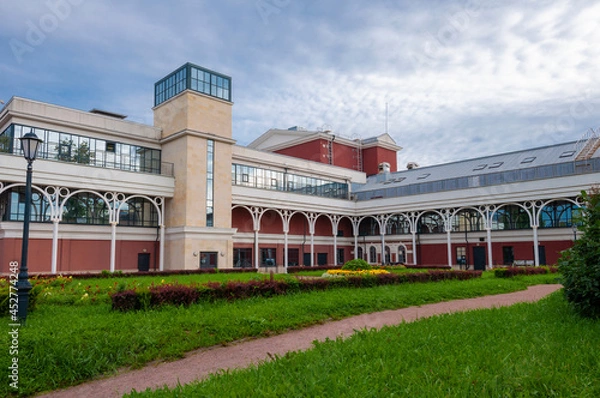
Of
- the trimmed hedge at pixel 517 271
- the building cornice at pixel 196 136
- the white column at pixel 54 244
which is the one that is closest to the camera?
the trimmed hedge at pixel 517 271

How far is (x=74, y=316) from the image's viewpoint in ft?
29.7

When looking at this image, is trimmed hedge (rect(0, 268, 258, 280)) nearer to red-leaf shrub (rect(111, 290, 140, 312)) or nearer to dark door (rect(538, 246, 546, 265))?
red-leaf shrub (rect(111, 290, 140, 312))

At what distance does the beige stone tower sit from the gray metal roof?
1649cm

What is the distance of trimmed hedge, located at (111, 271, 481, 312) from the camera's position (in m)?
9.66

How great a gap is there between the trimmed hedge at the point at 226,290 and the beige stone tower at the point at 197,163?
1547 cm

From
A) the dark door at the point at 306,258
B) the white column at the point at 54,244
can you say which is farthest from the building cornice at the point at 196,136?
the dark door at the point at 306,258

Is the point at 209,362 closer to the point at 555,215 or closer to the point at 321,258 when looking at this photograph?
the point at 555,215

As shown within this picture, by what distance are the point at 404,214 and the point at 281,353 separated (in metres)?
31.0

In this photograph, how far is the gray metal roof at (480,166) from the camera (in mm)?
32031

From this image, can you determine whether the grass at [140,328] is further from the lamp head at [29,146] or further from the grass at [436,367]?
the lamp head at [29,146]

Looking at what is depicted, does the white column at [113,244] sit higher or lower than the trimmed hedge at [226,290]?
higher

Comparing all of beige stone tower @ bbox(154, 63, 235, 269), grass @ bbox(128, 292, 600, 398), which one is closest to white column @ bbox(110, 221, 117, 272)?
beige stone tower @ bbox(154, 63, 235, 269)

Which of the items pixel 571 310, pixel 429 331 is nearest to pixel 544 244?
pixel 571 310

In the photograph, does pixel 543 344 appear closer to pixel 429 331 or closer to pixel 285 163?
pixel 429 331
